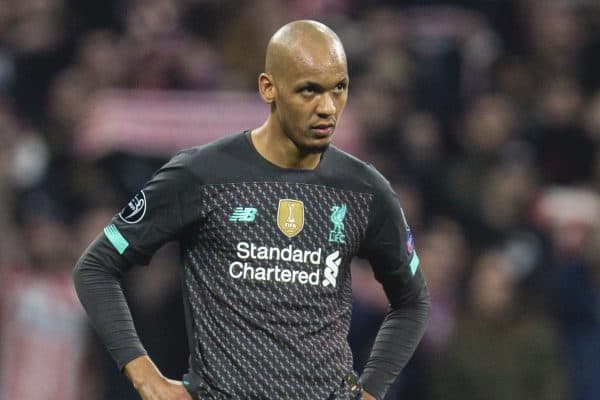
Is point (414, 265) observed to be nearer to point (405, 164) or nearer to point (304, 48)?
point (304, 48)

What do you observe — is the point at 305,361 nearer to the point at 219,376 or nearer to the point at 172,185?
the point at 219,376

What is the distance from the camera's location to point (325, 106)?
14.2 feet

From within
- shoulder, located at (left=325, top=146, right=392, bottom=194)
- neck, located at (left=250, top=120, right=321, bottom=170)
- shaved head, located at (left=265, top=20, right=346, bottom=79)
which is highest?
shaved head, located at (left=265, top=20, right=346, bottom=79)

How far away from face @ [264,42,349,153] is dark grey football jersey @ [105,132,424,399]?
0.18m

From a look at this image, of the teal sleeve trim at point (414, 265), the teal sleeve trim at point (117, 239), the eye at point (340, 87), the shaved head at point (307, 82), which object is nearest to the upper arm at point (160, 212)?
the teal sleeve trim at point (117, 239)

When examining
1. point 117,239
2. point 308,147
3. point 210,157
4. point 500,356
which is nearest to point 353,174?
point 308,147

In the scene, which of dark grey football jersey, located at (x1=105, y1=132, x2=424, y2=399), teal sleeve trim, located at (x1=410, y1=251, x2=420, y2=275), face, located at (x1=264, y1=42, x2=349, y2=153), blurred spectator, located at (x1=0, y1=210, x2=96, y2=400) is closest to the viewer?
face, located at (x1=264, y1=42, x2=349, y2=153)

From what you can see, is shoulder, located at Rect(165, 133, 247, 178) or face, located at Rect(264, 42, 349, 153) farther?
shoulder, located at Rect(165, 133, 247, 178)

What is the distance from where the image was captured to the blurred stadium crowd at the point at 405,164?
318 inches

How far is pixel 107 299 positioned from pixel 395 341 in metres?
1.01

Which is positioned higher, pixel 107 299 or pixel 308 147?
pixel 308 147

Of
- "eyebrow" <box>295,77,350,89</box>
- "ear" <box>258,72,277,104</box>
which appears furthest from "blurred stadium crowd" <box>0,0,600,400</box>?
"eyebrow" <box>295,77,350,89</box>

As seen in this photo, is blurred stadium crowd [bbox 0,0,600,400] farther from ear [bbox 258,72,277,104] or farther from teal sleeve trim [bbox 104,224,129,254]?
ear [bbox 258,72,277,104]

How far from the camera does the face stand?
4328 millimetres
